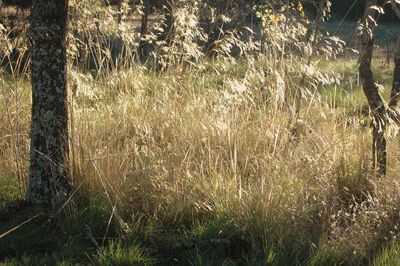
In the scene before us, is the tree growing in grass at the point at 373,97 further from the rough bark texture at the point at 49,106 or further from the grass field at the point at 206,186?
the rough bark texture at the point at 49,106

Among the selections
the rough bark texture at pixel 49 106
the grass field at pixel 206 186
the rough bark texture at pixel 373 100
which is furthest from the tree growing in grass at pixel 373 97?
the rough bark texture at pixel 49 106

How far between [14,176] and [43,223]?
34.7 inches

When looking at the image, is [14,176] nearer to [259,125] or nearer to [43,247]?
[43,247]

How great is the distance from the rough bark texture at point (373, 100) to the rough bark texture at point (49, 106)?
2.40m

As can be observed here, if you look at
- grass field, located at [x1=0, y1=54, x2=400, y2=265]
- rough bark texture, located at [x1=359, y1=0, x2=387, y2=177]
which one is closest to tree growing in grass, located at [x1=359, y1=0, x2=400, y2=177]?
rough bark texture, located at [x1=359, y1=0, x2=387, y2=177]

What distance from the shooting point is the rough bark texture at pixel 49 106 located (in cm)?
444

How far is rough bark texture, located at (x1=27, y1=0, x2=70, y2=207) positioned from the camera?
14.6 ft

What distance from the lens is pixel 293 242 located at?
3.99 metres

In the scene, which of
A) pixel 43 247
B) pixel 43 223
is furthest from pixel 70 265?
pixel 43 223

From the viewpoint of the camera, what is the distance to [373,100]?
16.5 ft

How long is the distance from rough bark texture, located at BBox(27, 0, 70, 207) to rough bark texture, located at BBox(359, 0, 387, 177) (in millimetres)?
2399

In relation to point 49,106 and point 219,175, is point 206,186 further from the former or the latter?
point 49,106

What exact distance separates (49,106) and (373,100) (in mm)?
2658

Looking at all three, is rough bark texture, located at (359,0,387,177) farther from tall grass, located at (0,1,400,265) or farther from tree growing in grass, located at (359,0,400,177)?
tall grass, located at (0,1,400,265)
